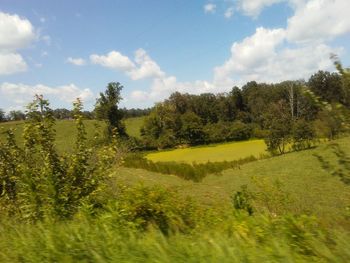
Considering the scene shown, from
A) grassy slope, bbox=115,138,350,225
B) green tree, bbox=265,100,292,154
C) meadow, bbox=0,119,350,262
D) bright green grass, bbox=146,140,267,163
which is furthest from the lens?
green tree, bbox=265,100,292,154

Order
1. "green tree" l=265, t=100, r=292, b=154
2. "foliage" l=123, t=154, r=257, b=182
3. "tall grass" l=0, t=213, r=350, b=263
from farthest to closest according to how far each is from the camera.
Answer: "green tree" l=265, t=100, r=292, b=154
"foliage" l=123, t=154, r=257, b=182
"tall grass" l=0, t=213, r=350, b=263

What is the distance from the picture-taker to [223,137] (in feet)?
313

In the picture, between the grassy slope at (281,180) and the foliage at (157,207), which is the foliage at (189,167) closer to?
the grassy slope at (281,180)

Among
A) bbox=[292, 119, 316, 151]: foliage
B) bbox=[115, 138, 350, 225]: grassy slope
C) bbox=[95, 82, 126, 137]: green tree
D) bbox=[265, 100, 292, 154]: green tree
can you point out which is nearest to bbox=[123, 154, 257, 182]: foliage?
bbox=[115, 138, 350, 225]: grassy slope

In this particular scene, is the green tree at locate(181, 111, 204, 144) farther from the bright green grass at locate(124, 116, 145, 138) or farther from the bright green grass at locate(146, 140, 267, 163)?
the bright green grass at locate(146, 140, 267, 163)

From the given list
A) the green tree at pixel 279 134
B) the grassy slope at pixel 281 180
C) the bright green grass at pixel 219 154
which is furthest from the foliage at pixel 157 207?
the green tree at pixel 279 134

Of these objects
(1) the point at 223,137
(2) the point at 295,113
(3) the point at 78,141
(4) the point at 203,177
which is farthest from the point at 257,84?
(3) the point at 78,141

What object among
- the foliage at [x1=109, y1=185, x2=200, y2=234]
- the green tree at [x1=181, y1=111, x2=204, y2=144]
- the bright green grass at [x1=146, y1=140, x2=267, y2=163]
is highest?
the green tree at [x1=181, y1=111, x2=204, y2=144]

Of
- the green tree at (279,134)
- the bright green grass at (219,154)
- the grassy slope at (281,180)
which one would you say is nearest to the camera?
the grassy slope at (281,180)

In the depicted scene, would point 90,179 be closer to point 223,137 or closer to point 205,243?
point 205,243

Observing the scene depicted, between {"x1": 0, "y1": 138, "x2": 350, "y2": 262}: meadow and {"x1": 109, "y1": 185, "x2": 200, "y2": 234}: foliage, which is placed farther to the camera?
{"x1": 109, "y1": 185, "x2": 200, "y2": 234}: foliage

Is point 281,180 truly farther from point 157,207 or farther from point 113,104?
point 113,104

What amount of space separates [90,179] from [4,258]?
6.39 meters

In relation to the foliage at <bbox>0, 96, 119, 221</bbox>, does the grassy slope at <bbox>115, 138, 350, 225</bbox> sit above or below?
below
